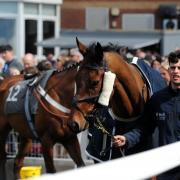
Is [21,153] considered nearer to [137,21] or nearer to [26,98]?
[26,98]

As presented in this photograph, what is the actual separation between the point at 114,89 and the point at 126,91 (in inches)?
3.6

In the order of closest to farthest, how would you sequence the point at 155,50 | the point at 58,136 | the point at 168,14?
the point at 58,136 < the point at 155,50 < the point at 168,14

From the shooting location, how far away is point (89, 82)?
5.49 m

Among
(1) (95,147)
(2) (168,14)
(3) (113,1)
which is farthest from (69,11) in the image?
(1) (95,147)

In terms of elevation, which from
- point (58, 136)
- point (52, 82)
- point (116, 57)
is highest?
point (116, 57)

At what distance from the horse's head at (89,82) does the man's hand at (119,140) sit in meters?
0.30

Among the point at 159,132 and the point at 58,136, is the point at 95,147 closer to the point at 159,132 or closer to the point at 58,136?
the point at 159,132

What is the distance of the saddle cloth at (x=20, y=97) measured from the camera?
8.91 metres

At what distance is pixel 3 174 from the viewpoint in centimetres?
975

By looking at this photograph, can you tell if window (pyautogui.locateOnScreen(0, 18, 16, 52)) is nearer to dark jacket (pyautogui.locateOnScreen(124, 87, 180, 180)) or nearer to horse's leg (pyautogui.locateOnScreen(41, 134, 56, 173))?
horse's leg (pyautogui.locateOnScreen(41, 134, 56, 173))

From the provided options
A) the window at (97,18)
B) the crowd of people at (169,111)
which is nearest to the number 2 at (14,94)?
the crowd of people at (169,111)

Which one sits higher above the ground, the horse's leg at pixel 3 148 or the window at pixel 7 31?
the window at pixel 7 31

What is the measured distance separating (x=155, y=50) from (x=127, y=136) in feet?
72.6

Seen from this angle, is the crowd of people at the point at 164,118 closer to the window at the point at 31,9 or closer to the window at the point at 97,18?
the window at the point at 31,9
